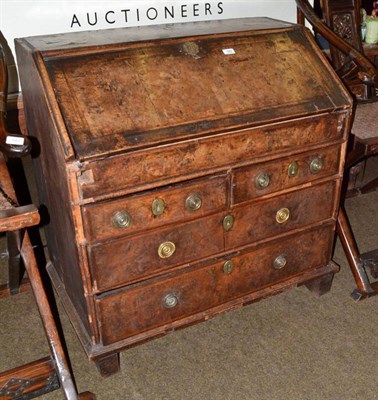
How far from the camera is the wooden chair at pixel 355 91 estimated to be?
226 centimetres

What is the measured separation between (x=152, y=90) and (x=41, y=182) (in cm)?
68

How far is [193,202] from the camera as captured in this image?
6.00ft

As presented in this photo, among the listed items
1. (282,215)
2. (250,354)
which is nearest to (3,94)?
(282,215)

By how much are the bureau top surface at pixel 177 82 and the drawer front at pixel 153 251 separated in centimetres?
35

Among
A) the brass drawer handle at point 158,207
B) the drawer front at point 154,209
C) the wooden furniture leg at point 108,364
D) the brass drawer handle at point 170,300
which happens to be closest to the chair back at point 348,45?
the drawer front at point 154,209

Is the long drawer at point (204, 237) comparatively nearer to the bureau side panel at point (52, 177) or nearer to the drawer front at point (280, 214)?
the drawer front at point (280, 214)

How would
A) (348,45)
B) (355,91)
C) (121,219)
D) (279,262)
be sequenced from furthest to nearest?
1. (355,91)
2. (348,45)
3. (279,262)
4. (121,219)

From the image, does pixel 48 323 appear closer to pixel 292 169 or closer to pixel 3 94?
pixel 3 94

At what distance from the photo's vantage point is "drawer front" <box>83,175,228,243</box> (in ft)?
5.56

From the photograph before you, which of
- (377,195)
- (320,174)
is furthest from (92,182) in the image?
(377,195)

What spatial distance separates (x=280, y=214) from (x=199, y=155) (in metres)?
0.50

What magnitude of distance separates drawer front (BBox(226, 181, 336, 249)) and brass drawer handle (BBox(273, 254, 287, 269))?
0.41 ft

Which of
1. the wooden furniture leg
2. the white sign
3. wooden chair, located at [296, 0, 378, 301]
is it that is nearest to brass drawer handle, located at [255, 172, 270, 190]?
wooden chair, located at [296, 0, 378, 301]

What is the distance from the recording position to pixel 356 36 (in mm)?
2859
